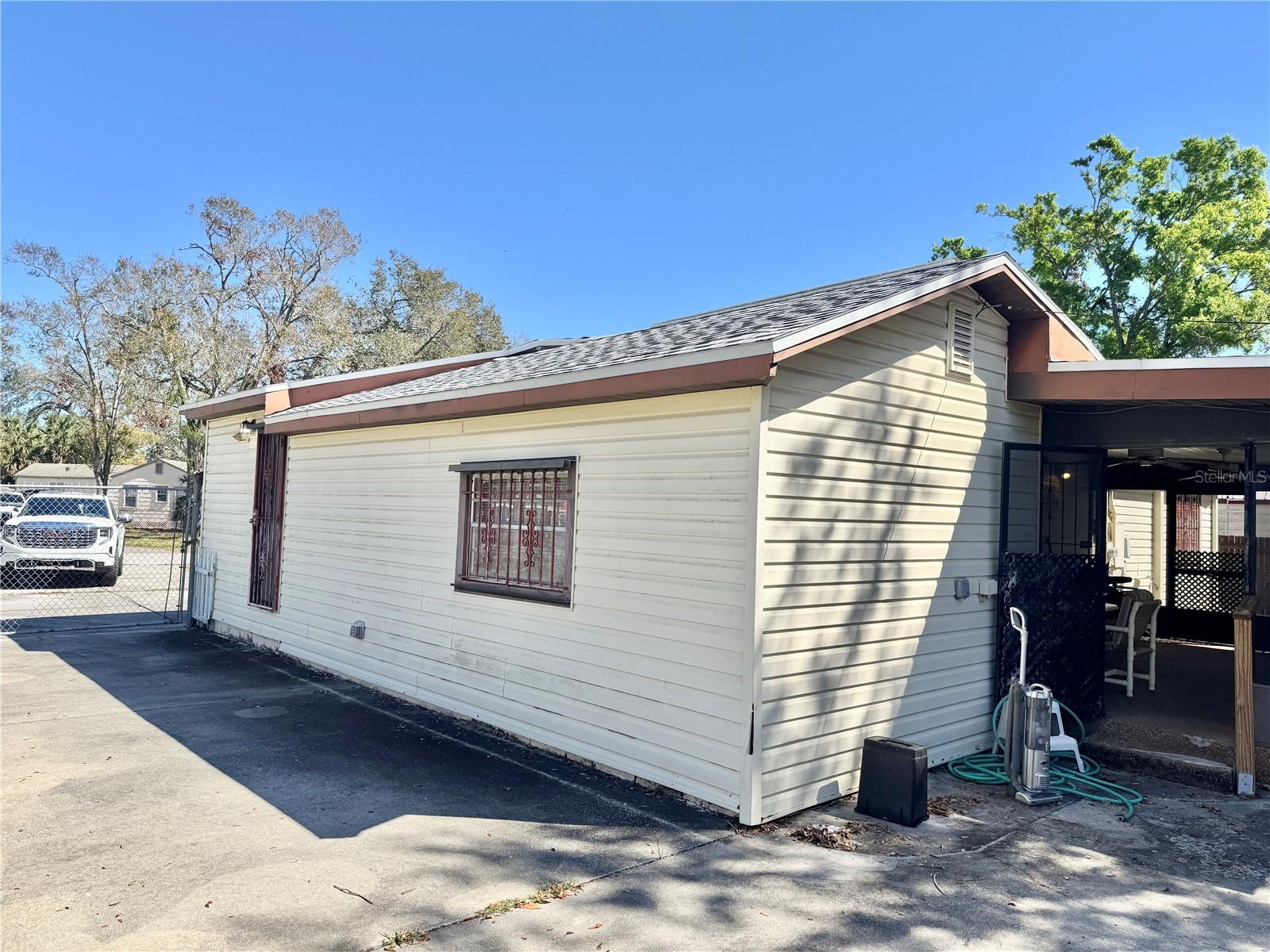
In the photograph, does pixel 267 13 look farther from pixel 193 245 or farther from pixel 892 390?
pixel 193 245

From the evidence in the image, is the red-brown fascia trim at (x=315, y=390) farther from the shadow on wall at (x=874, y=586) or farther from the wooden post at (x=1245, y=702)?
the wooden post at (x=1245, y=702)

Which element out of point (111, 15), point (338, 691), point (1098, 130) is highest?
point (1098, 130)

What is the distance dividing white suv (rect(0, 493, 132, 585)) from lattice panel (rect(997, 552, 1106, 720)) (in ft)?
48.8

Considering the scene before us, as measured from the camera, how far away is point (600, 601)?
5363mm

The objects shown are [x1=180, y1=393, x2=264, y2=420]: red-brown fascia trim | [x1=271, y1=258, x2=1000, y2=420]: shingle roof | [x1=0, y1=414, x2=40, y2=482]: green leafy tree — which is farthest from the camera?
[x1=0, y1=414, x2=40, y2=482]: green leafy tree

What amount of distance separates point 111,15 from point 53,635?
24.9 ft

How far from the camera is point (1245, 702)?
5.25 m

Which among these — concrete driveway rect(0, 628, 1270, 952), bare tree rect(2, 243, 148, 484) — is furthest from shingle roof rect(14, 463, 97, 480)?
concrete driveway rect(0, 628, 1270, 952)

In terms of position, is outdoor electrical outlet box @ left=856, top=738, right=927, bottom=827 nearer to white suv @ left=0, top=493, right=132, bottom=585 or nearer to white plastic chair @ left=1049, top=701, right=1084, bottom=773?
white plastic chair @ left=1049, top=701, right=1084, bottom=773

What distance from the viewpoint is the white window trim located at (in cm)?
586

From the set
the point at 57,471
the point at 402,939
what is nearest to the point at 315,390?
the point at 402,939

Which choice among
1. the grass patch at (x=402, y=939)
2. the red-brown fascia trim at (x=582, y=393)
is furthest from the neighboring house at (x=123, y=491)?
the grass patch at (x=402, y=939)

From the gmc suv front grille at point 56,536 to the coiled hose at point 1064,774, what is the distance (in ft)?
49.0

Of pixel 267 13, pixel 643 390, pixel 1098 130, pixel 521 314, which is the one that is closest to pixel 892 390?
pixel 643 390
